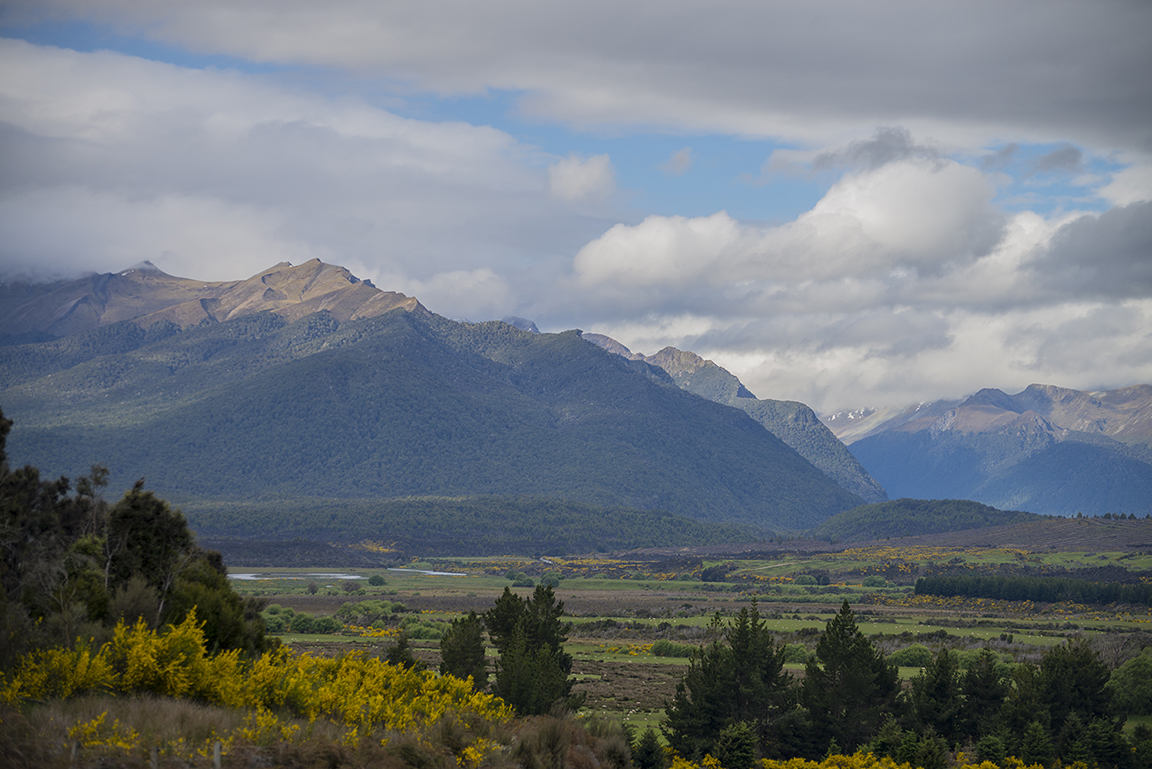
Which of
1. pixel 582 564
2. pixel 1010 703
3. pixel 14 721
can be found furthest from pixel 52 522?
pixel 582 564

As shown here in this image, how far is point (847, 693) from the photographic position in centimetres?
3934

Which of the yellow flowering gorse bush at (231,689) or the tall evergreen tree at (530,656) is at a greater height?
the yellow flowering gorse bush at (231,689)

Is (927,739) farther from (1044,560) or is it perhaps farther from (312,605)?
(1044,560)

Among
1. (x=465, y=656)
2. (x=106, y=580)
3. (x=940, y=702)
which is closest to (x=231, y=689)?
(x=106, y=580)

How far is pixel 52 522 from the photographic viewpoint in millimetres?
39281

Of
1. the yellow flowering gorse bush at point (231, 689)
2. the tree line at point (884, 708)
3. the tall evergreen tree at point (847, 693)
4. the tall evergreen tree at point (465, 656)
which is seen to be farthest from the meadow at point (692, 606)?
the yellow flowering gorse bush at point (231, 689)

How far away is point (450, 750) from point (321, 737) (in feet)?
9.12

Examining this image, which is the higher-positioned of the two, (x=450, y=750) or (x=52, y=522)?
(x=52, y=522)

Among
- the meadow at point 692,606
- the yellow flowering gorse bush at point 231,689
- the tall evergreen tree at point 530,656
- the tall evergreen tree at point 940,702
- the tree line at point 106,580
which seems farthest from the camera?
the meadow at point 692,606

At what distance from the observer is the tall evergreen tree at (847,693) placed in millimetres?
39031

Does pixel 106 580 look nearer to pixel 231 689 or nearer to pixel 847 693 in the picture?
pixel 231 689

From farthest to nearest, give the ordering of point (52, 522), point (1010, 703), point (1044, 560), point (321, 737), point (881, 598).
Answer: point (1044, 560) < point (881, 598) < point (1010, 703) < point (52, 522) < point (321, 737)

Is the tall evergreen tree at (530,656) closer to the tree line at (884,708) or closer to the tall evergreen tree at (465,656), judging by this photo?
the tall evergreen tree at (465,656)

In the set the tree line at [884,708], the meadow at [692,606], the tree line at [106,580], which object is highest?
the tree line at [106,580]
